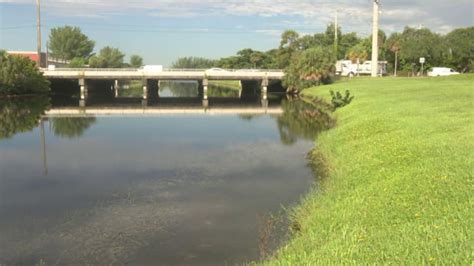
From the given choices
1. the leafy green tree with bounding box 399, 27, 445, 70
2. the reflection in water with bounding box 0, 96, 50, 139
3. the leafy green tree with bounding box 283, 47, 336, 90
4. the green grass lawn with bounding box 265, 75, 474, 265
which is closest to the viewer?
the green grass lawn with bounding box 265, 75, 474, 265

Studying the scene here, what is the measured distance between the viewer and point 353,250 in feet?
31.1

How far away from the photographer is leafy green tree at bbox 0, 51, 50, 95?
226ft

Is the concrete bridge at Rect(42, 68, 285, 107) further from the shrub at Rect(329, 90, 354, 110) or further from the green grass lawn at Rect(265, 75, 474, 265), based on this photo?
the green grass lawn at Rect(265, 75, 474, 265)

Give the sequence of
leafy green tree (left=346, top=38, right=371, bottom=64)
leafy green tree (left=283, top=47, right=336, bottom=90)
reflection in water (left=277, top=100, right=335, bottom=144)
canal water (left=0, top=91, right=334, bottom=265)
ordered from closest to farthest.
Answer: canal water (left=0, top=91, right=334, bottom=265)
reflection in water (left=277, top=100, right=335, bottom=144)
leafy green tree (left=283, top=47, right=336, bottom=90)
leafy green tree (left=346, top=38, right=371, bottom=64)

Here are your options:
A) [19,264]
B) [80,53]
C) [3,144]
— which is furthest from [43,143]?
[80,53]

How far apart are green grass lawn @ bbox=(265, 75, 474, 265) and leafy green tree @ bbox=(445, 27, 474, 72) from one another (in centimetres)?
7804

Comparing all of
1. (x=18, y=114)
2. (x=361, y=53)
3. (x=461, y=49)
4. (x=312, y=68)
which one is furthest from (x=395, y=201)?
(x=361, y=53)

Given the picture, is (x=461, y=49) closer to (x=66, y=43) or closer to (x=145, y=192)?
(x=145, y=192)

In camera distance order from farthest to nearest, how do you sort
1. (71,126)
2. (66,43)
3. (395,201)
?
1. (66,43)
2. (71,126)
3. (395,201)

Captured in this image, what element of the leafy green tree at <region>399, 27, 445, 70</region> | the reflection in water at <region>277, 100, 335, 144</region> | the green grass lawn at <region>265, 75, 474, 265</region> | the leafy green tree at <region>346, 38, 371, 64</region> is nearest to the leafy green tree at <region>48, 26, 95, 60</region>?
the leafy green tree at <region>346, 38, 371, 64</region>

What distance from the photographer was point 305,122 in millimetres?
45250

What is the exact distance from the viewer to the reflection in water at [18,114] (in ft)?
135

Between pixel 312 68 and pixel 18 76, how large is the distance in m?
39.1

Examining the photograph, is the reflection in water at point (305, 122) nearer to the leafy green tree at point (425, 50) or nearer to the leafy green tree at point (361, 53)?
the leafy green tree at point (425, 50)
